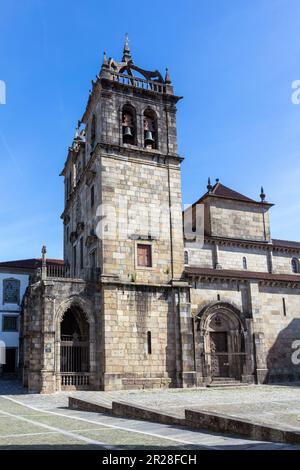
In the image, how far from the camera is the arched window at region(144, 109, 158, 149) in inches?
1126

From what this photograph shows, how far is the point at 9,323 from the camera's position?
133ft

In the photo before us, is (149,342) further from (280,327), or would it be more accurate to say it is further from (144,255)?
(280,327)

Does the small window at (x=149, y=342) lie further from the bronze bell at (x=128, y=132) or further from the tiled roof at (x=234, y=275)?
the bronze bell at (x=128, y=132)

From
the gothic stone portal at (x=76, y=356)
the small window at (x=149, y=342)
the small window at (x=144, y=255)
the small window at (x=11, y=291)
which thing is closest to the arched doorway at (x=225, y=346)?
the small window at (x=149, y=342)

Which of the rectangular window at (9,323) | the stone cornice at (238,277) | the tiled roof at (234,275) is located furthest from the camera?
the rectangular window at (9,323)

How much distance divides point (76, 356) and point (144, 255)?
6.33 metres

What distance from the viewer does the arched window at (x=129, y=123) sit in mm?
28234

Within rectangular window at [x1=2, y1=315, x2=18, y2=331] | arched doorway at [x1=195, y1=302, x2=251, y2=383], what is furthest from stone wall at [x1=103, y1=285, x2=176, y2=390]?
rectangular window at [x1=2, y1=315, x2=18, y2=331]

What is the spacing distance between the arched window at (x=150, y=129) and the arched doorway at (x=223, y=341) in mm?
10124

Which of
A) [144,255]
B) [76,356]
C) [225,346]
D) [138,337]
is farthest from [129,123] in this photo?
[225,346]

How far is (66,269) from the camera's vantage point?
109 feet

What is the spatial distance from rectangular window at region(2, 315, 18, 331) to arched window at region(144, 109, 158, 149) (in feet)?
67.0

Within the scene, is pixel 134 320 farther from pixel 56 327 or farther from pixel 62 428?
pixel 62 428

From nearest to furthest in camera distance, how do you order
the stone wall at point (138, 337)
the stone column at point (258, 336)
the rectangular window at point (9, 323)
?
the stone wall at point (138, 337), the stone column at point (258, 336), the rectangular window at point (9, 323)
